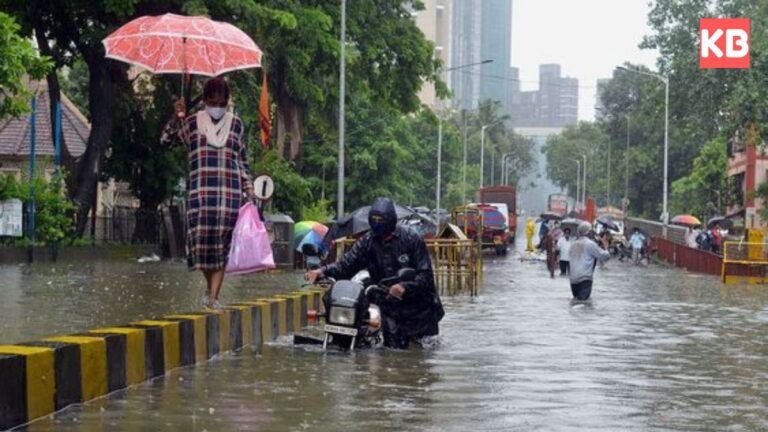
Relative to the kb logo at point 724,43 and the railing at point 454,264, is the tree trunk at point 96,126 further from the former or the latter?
the kb logo at point 724,43

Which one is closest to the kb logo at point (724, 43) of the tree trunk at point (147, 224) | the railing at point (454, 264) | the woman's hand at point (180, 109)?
the tree trunk at point (147, 224)

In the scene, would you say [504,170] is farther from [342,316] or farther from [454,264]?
[342,316]

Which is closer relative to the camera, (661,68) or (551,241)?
(551,241)

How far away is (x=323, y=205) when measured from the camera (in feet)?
150

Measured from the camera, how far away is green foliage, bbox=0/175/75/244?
30.5 metres

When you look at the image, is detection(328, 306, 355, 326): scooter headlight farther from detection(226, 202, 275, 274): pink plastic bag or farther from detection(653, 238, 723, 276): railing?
detection(653, 238, 723, 276): railing

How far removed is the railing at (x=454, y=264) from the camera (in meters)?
24.6

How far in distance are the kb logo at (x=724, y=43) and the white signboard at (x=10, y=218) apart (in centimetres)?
2896

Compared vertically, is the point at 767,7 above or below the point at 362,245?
above

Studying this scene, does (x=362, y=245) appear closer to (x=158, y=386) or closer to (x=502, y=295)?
(x=158, y=386)

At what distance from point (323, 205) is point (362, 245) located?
32633 millimetres

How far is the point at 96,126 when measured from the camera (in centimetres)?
3494

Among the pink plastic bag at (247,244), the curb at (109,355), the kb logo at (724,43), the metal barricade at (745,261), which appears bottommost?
the metal barricade at (745,261)

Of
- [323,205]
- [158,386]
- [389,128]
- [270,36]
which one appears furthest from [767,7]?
[158,386]
